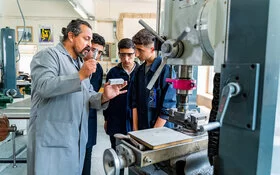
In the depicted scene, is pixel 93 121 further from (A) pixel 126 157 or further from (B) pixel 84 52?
(A) pixel 126 157

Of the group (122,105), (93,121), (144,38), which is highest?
(144,38)

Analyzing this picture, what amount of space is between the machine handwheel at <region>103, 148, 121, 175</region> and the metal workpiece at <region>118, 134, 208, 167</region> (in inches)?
2.4

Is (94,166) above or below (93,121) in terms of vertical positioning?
below

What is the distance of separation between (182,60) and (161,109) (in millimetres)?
581

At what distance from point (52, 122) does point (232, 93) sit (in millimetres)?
976

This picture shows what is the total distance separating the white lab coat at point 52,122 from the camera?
3.78 ft

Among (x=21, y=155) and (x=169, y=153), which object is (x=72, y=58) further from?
(x=21, y=155)

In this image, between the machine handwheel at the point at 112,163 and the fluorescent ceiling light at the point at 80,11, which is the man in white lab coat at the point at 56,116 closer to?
the machine handwheel at the point at 112,163

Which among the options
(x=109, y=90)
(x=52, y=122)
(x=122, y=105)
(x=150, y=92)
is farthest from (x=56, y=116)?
(x=122, y=105)

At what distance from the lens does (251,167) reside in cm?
47

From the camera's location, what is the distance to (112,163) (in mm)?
571

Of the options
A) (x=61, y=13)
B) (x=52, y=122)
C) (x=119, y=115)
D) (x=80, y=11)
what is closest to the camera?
(x=52, y=122)

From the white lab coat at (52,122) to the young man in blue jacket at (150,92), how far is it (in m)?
0.37

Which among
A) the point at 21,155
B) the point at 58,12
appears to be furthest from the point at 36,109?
the point at 58,12
